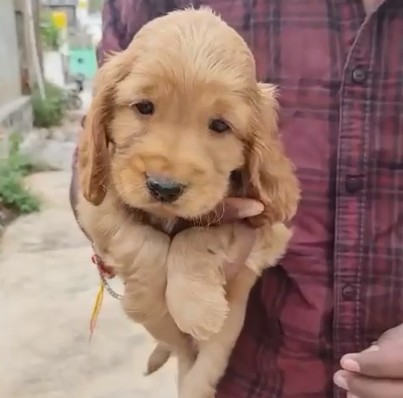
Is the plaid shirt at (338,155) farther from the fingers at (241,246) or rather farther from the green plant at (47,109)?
the green plant at (47,109)

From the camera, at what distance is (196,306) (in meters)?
0.97

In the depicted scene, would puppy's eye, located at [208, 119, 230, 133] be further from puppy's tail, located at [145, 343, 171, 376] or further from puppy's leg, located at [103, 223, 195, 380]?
puppy's tail, located at [145, 343, 171, 376]

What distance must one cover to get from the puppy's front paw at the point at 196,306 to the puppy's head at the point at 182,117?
0.32 feet

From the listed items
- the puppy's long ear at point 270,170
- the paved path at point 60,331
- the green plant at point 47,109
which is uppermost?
the puppy's long ear at point 270,170

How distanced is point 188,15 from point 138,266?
295 millimetres

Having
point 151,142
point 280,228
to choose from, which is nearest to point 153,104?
point 151,142

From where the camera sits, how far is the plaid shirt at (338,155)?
42.3 inches

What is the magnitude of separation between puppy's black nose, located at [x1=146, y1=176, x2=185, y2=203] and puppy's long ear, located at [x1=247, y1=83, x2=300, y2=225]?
129 millimetres

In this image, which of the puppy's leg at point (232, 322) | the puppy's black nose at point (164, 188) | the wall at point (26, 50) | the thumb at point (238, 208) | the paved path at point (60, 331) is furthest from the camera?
the wall at point (26, 50)

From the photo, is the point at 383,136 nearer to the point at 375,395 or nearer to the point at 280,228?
the point at 280,228

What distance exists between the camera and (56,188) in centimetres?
389

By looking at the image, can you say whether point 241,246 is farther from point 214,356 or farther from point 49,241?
point 49,241

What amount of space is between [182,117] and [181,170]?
0.06m

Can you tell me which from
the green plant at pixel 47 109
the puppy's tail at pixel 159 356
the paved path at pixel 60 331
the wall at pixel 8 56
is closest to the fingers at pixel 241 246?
the puppy's tail at pixel 159 356
